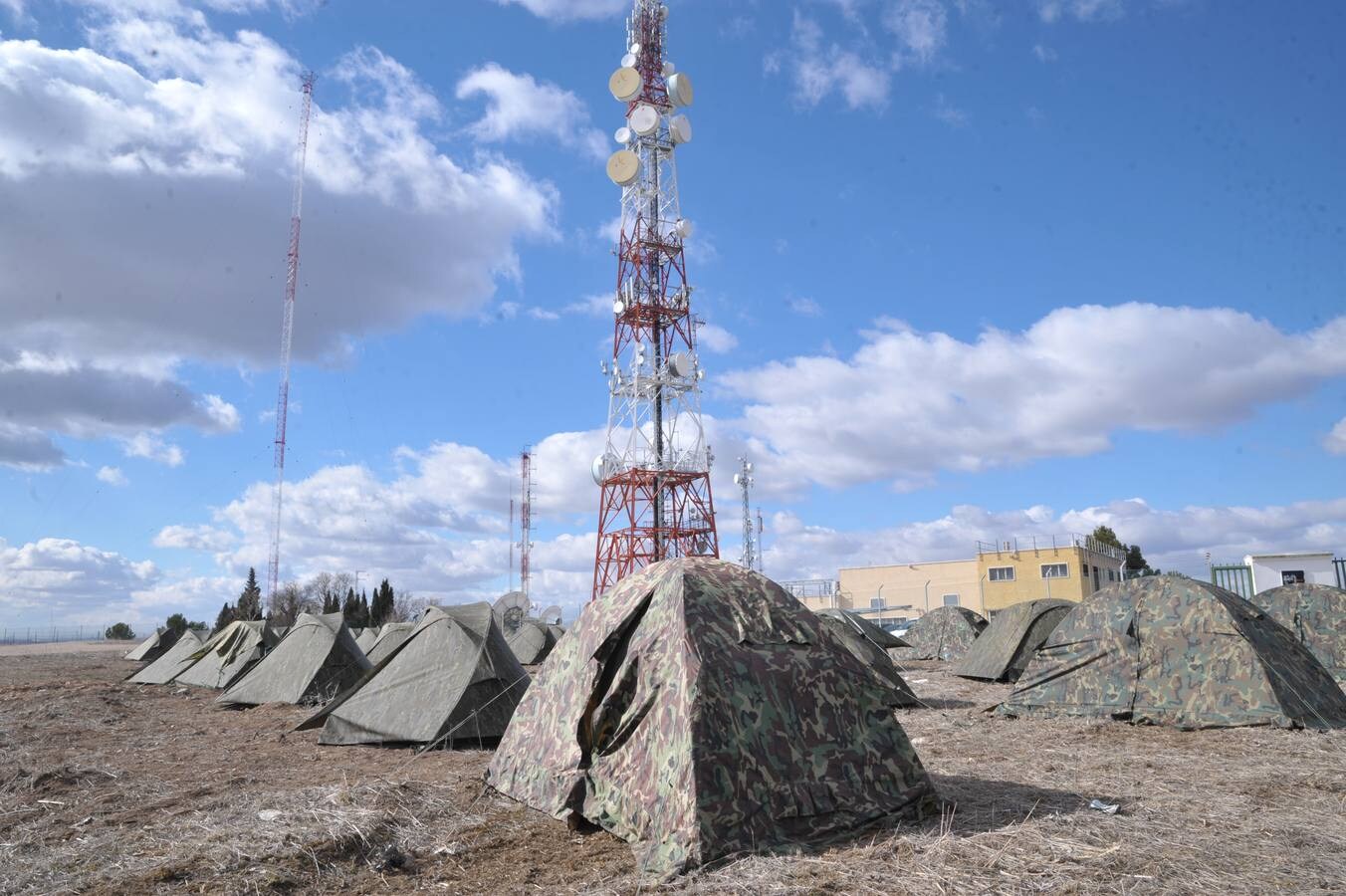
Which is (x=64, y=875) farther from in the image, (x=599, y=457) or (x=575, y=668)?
(x=599, y=457)

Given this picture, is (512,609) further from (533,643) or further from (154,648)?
(154,648)

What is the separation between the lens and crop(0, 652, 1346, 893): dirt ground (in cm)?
543

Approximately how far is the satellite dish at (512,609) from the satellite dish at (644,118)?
20115mm

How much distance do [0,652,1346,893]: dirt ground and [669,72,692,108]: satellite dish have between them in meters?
30.7

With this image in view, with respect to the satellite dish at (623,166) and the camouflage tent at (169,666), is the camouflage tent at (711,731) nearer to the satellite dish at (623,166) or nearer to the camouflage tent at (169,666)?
the camouflage tent at (169,666)

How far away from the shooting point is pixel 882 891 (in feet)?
16.9

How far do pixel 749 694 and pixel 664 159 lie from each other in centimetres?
3322

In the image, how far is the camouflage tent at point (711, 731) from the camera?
19.2ft

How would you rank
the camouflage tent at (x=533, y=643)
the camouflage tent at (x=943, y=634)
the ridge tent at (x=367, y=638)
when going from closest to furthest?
1. the ridge tent at (x=367, y=638)
2. the camouflage tent at (x=943, y=634)
3. the camouflage tent at (x=533, y=643)

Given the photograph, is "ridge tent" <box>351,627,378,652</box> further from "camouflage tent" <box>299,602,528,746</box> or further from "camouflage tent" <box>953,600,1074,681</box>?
"camouflage tent" <box>953,600,1074,681</box>

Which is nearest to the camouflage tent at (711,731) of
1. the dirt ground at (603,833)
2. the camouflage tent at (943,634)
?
the dirt ground at (603,833)

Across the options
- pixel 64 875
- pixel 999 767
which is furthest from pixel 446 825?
pixel 999 767

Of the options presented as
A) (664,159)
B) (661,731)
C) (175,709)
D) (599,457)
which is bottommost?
(175,709)

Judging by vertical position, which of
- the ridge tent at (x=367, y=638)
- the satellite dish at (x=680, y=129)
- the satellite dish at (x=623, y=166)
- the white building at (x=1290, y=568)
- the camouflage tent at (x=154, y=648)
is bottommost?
the camouflage tent at (x=154, y=648)
